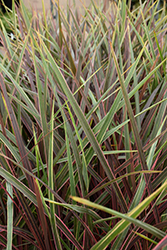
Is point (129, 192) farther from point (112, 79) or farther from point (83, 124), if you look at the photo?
point (112, 79)

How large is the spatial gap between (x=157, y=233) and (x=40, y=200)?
0.14m

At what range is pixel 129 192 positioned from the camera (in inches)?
13.4

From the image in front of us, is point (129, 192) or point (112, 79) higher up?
point (112, 79)

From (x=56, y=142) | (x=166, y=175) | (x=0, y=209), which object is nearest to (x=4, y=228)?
(x=0, y=209)

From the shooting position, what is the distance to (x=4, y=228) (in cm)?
37

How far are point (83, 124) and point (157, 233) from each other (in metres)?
0.14

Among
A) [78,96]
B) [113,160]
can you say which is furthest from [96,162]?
[78,96]

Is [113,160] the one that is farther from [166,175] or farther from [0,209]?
[0,209]

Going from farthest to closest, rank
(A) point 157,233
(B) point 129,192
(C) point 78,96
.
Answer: (C) point 78,96 < (B) point 129,192 < (A) point 157,233

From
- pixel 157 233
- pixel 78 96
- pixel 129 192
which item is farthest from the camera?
pixel 78 96

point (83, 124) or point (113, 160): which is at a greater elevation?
point (83, 124)

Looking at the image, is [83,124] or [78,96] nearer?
[83,124]

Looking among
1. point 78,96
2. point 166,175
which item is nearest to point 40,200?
point 166,175

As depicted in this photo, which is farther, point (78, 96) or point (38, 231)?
point (78, 96)
